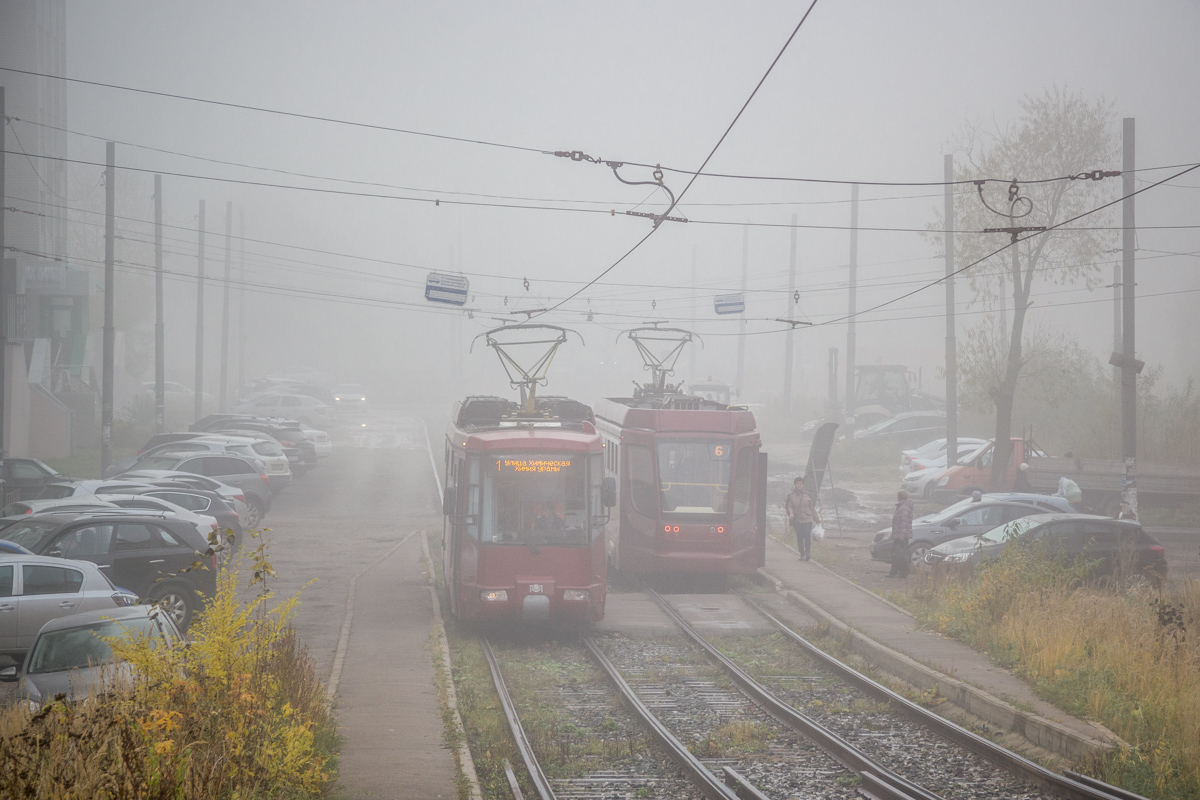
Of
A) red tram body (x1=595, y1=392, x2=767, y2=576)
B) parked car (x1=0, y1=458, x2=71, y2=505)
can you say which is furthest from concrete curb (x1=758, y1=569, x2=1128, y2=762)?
parked car (x1=0, y1=458, x2=71, y2=505)

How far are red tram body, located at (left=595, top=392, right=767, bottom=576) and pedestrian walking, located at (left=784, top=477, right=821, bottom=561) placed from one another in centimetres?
305

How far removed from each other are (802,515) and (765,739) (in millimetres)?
11431

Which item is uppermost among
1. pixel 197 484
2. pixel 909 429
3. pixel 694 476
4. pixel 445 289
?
pixel 445 289

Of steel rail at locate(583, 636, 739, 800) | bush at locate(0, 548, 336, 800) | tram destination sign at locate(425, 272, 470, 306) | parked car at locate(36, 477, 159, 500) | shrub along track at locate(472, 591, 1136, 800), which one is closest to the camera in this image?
bush at locate(0, 548, 336, 800)

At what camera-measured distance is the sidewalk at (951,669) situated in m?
9.68

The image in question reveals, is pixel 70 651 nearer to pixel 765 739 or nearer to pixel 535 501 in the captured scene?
pixel 535 501

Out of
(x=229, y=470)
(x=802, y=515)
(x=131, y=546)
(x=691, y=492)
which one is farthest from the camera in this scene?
(x=229, y=470)

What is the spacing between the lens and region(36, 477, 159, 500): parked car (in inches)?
829

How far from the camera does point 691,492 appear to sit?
1806 centimetres

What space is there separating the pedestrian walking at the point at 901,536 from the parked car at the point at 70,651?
555 inches

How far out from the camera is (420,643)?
14156 mm

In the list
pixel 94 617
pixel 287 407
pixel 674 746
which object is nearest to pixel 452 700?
pixel 674 746

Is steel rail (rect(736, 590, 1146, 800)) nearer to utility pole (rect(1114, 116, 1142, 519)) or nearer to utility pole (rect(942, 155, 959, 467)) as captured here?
utility pole (rect(1114, 116, 1142, 519))

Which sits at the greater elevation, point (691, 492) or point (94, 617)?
point (691, 492)
